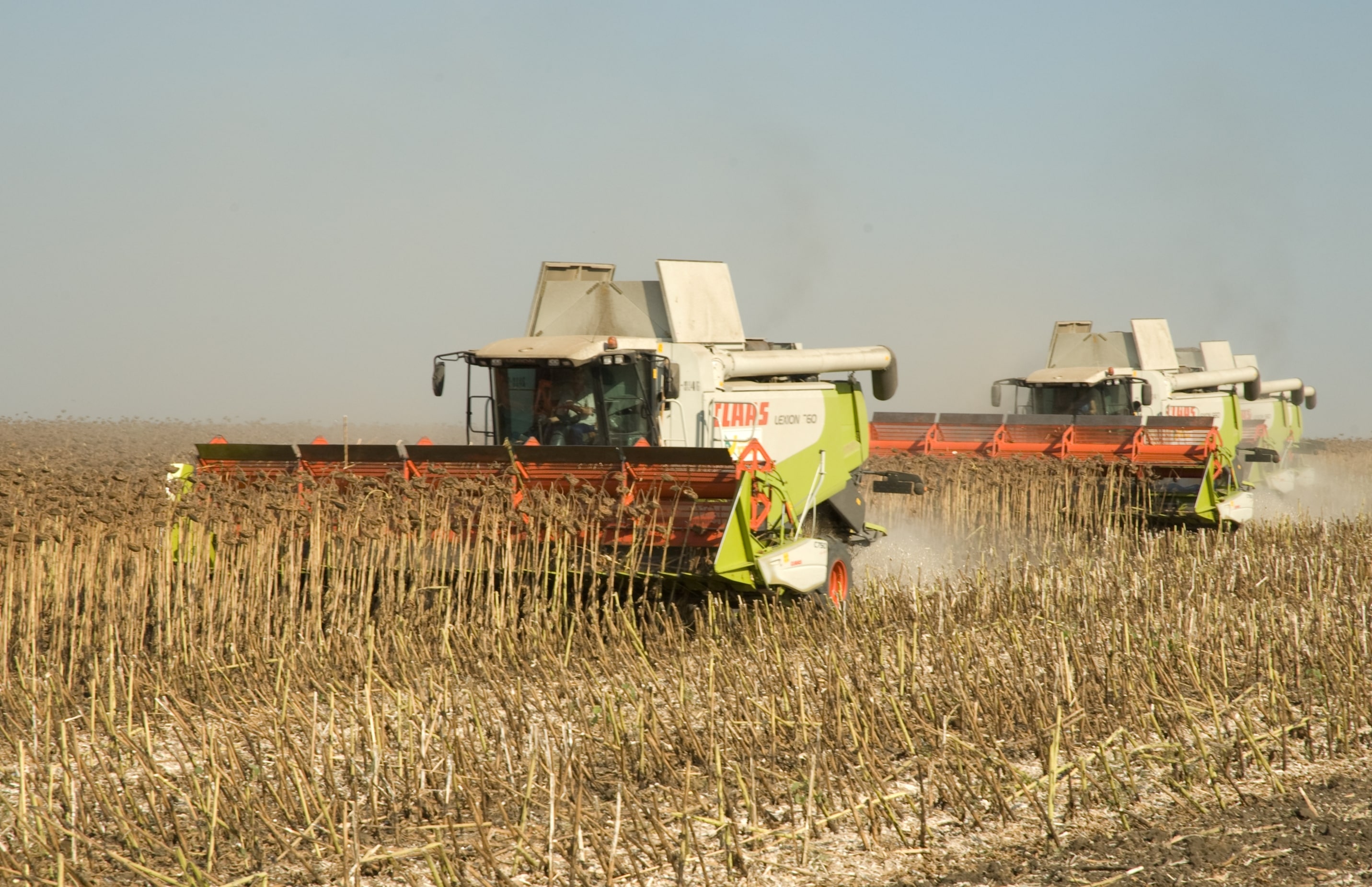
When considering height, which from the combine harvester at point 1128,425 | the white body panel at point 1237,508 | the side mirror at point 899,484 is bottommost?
the white body panel at point 1237,508

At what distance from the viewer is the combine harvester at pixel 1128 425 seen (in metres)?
12.2

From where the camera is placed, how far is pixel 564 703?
5215 millimetres

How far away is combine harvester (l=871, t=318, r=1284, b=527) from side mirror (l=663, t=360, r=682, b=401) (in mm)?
6024

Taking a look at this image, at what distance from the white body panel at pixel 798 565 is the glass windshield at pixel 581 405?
1.25 m

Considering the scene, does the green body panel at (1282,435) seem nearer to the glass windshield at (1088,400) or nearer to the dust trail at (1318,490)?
the dust trail at (1318,490)

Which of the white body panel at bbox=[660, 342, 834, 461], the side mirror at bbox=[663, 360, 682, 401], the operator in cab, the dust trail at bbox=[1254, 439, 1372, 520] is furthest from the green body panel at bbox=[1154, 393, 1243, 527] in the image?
the operator in cab

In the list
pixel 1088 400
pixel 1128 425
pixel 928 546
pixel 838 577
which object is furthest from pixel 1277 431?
pixel 838 577

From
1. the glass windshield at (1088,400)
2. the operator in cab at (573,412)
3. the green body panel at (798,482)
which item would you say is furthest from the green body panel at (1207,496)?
the operator in cab at (573,412)

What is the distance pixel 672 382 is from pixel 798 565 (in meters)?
1.49

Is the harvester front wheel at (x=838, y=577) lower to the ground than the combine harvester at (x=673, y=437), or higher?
lower

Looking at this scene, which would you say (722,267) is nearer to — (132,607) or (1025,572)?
(1025,572)

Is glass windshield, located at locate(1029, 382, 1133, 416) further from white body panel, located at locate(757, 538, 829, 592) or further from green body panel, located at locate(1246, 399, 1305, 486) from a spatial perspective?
white body panel, located at locate(757, 538, 829, 592)

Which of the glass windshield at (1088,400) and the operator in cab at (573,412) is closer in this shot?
the operator in cab at (573,412)

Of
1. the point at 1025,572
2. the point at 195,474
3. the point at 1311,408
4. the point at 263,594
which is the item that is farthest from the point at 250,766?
the point at 1311,408
